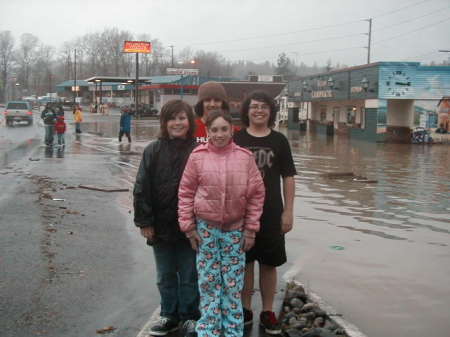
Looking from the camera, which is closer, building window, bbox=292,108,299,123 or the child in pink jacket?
the child in pink jacket

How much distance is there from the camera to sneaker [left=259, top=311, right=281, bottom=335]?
4.32m

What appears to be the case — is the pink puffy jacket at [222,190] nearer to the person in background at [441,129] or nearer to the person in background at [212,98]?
the person in background at [212,98]

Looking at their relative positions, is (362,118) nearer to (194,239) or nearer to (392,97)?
(392,97)

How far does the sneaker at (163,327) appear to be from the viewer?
14.0ft

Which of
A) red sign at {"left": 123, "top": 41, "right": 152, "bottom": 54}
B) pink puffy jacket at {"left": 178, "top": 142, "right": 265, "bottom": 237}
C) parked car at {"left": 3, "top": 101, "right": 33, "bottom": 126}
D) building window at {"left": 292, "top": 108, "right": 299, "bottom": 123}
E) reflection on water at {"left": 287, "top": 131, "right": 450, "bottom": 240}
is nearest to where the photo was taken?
pink puffy jacket at {"left": 178, "top": 142, "right": 265, "bottom": 237}

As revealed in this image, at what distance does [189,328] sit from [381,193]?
8.98 meters

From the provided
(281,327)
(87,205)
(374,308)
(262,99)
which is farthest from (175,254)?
(87,205)

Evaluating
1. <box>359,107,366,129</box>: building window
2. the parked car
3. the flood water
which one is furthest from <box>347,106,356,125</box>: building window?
the parked car

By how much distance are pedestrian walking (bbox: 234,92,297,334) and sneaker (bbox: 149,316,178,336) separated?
72 cm

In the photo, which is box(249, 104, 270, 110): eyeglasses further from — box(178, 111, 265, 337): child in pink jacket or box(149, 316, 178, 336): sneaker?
box(149, 316, 178, 336): sneaker

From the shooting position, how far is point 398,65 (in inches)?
1238

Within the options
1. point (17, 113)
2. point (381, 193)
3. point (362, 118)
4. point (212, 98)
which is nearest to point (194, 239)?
point (212, 98)

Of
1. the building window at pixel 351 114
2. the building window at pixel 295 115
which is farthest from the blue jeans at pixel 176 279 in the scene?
the building window at pixel 295 115

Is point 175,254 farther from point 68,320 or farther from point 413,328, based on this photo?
point 413,328
